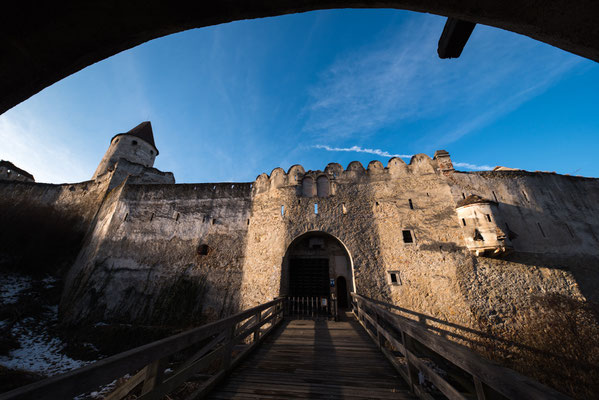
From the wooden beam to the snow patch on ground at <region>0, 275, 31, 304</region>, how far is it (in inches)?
789

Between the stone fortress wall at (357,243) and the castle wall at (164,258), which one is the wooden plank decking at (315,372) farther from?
the castle wall at (164,258)

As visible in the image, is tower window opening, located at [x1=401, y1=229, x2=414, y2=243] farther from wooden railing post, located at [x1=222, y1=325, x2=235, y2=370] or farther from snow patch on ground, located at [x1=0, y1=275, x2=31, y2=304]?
snow patch on ground, located at [x1=0, y1=275, x2=31, y2=304]

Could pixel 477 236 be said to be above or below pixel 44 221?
below

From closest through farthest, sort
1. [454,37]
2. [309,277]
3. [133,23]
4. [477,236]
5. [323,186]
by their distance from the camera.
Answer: [133,23] < [454,37] < [477,236] < [309,277] < [323,186]

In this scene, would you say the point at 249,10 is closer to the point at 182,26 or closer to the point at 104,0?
the point at 182,26

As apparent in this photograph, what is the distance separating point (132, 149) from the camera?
2272 centimetres

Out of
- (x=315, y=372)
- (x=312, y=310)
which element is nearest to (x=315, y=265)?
(x=312, y=310)

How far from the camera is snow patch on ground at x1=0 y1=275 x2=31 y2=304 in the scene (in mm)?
11326

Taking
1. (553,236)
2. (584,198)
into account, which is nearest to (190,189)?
(553,236)

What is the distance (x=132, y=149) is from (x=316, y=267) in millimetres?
23719

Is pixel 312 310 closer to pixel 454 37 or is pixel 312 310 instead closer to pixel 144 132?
pixel 454 37

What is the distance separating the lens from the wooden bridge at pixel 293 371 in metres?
1.46

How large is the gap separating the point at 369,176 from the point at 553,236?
347 inches

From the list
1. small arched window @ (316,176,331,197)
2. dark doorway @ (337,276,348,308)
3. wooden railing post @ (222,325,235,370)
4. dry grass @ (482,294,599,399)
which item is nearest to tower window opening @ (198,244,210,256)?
small arched window @ (316,176,331,197)
